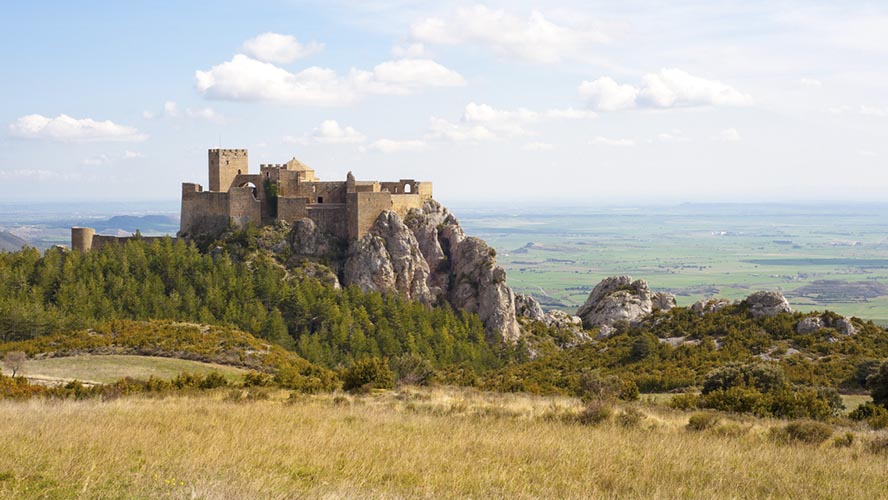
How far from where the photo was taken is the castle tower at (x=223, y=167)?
60781mm

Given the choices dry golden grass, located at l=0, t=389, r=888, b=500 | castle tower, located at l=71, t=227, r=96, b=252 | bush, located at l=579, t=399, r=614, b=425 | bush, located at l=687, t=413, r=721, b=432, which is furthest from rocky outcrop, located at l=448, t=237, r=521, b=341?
dry golden grass, located at l=0, t=389, r=888, b=500

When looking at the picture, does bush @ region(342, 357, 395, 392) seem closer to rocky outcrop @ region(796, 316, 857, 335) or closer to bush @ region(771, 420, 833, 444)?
bush @ region(771, 420, 833, 444)

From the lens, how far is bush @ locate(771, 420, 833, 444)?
52.0ft

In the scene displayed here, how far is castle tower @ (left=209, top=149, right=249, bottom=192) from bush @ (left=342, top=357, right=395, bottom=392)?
3775cm

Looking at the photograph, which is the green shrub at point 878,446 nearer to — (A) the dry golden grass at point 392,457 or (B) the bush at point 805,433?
(A) the dry golden grass at point 392,457

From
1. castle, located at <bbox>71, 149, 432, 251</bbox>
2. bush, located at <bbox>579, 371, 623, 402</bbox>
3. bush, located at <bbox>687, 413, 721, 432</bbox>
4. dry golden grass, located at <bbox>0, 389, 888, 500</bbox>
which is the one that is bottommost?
bush, located at <bbox>579, 371, 623, 402</bbox>

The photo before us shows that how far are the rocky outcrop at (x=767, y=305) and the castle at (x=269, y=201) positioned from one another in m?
27.8

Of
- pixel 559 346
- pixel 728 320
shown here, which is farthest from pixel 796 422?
pixel 559 346

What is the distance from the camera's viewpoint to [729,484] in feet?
39.3

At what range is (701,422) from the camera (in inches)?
680

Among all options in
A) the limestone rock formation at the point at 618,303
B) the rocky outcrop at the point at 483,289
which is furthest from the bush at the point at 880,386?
the limestone rock formation at the point at 618,303

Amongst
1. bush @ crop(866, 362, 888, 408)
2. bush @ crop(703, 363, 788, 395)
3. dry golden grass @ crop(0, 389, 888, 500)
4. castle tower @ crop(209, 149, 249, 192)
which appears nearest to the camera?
dry golden grass @ crop(0, 389, 888, 500)

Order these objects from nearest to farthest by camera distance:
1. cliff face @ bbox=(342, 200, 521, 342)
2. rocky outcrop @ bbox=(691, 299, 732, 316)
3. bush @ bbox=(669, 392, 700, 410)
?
bush @ bbox=(669, 392, 700, 410), rocky outcrop @ bbox=(691, 299, 732, 316), cliff face @ bbox=(342, 200, 521, 342)

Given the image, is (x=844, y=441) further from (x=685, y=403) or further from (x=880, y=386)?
(x=880, y=386)
